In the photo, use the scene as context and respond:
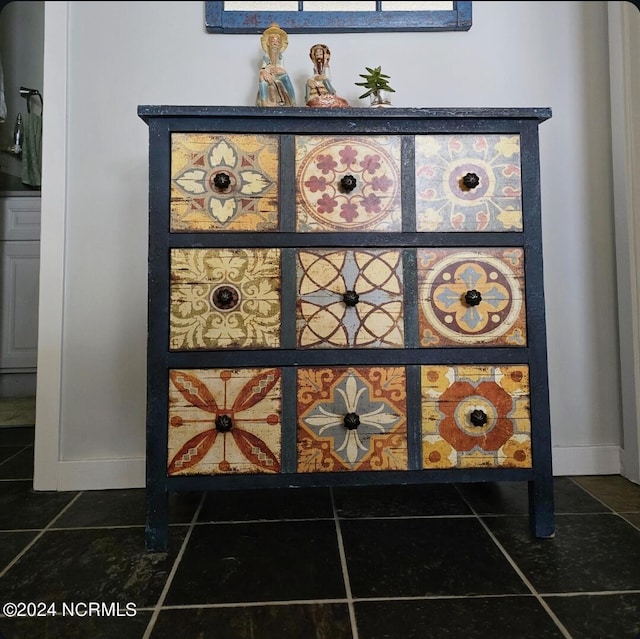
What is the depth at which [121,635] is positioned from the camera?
0.81 metres

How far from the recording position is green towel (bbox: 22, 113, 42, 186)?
5.58 feet

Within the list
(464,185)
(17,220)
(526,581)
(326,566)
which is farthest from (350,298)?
(17,220)

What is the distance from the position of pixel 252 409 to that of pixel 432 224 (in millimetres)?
641

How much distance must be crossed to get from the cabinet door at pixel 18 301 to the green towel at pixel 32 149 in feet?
0.86

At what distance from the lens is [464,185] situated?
1.13 meters

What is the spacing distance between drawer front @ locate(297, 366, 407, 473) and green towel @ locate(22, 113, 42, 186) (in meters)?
1.39

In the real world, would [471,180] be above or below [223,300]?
above

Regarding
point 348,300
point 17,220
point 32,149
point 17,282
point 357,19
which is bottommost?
point 348,300

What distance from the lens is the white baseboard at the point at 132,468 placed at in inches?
59.0

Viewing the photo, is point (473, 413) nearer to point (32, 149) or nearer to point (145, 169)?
point (145, 169)

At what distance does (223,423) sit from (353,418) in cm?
31

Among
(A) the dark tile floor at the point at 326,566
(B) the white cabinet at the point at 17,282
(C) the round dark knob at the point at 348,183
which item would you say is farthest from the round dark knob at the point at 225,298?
(B) the white cabinet at the point at 17,282

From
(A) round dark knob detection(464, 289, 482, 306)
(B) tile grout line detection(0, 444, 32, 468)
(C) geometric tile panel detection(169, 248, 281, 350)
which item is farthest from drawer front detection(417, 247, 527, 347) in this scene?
(B) tile grout line detection(0, 444, 32, 468)

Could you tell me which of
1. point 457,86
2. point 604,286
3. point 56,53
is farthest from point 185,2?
point 604,286
